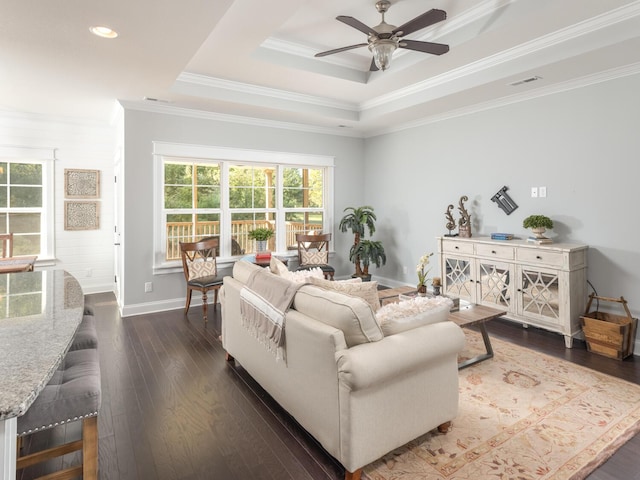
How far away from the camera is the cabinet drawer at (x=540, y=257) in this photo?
12.0 feet

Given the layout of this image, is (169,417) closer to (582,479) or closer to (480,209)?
(582,479)

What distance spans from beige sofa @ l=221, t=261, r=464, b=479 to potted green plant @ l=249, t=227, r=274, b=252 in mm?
3162

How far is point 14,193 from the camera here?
531 centimetres

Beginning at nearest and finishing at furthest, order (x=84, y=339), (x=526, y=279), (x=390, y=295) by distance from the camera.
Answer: (x=84, y=339)
(x=390, y=295)
(x=526, y=279)

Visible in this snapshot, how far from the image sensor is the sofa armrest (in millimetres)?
1752

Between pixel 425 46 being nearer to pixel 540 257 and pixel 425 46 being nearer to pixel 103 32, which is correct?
pixel 540 257

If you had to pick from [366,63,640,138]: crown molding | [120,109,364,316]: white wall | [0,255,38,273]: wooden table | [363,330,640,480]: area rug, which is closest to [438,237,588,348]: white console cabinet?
[363,330,640,480]: area rug

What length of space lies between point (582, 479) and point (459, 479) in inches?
24.5

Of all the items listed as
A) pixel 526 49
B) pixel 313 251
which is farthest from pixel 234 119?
pixel 526 49

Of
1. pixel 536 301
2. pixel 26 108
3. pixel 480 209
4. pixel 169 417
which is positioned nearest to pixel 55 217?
pixel 26 108

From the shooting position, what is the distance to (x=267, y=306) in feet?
8.20

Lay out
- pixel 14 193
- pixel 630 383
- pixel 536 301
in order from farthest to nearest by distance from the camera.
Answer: pixel 14 193 < pixel 536 301 < pixel 630 383

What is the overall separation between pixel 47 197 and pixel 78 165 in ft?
2.06

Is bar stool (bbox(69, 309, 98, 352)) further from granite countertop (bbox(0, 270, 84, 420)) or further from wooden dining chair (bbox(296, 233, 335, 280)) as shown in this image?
wooden dining chair (bbox(296, 233, 335, 280))
